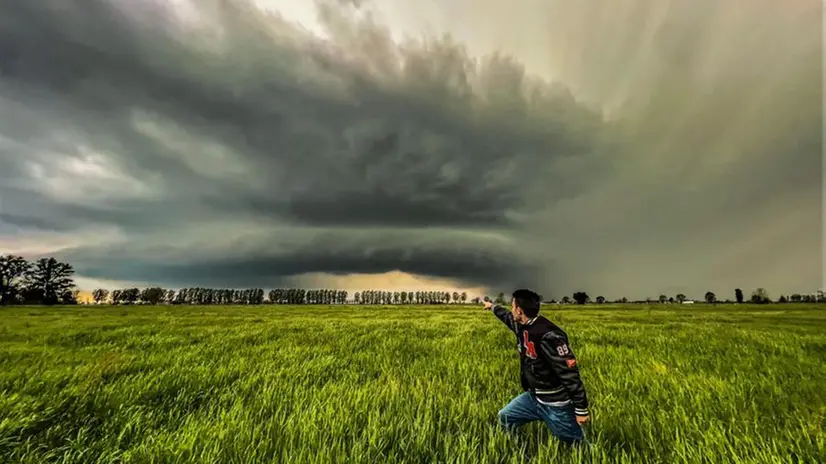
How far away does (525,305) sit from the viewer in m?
4.02

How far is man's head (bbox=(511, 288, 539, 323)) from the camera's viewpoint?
4012 mm

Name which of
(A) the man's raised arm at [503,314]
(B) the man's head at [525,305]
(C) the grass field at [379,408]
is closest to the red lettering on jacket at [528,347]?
(B) the man's head at [525,305]

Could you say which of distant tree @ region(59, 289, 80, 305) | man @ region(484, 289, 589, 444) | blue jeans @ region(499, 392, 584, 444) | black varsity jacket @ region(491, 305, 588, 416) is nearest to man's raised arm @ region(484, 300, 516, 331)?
man @ region(484, 289, 589, 444)

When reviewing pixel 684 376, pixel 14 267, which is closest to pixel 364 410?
pixel 684 376

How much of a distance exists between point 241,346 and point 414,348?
5.61m

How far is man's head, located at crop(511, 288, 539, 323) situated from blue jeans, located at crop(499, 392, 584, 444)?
2.88 ft

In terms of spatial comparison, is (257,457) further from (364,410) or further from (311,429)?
(364,410)

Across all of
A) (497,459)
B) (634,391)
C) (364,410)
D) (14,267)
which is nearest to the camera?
(497,459)

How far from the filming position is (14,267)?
98562 mm

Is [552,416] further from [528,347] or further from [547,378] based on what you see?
[528,347]

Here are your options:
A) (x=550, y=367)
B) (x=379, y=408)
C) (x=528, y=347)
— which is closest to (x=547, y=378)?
(x=550, y=367)

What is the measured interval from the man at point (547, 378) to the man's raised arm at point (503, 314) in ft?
1.59

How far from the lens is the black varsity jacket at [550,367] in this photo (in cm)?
354

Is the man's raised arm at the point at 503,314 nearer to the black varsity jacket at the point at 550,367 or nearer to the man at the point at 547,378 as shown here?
the man at the point at 547,378
